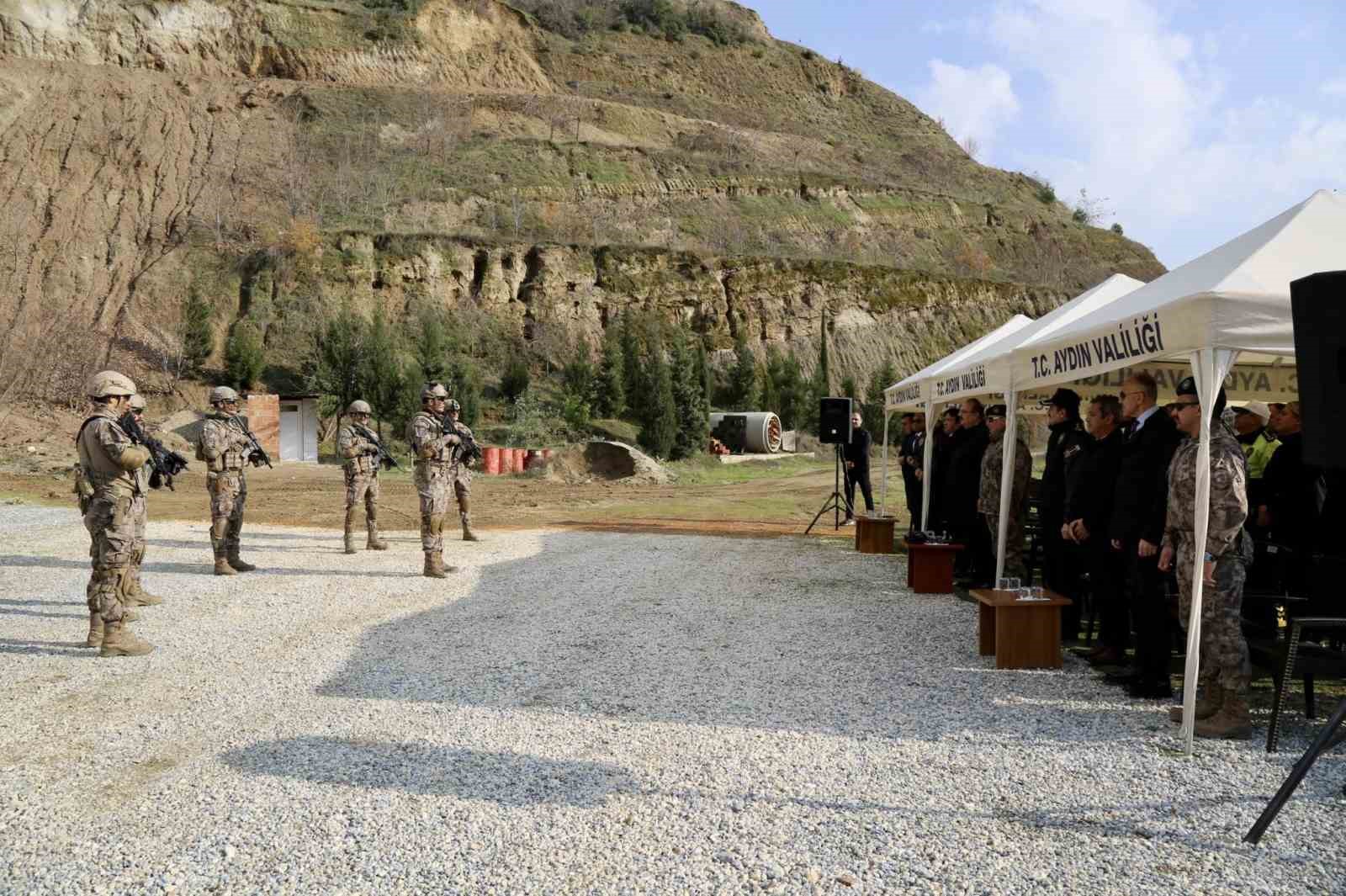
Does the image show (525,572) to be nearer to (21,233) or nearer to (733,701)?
(733,701)

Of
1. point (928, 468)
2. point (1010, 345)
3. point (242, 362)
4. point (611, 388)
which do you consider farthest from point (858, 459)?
point (242, 362)

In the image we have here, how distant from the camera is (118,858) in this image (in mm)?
3543

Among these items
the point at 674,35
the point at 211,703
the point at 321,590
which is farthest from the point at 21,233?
the point at 674,35

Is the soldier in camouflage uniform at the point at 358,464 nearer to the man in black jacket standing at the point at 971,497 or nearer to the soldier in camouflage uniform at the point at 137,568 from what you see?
the soldier in camouflage uniform at the point at 137,568

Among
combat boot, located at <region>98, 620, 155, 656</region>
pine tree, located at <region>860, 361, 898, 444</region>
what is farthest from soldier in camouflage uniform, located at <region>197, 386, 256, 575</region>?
pine tree, located at <region>860, 361, 898, 444</region>

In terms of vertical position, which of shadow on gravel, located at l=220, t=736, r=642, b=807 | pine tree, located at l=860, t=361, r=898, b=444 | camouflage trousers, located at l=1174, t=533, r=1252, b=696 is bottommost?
shadow on gravel, located at l=220, t=736, r=642, b=807

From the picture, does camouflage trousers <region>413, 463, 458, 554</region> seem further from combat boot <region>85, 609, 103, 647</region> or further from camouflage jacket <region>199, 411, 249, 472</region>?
combat boot <region>85, 609, 103, 647</region>

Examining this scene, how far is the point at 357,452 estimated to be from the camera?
11750 millimetres

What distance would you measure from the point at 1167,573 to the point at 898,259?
189ft

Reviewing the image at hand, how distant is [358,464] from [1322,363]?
10.7m

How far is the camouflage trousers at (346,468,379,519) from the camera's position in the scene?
38.9 feet

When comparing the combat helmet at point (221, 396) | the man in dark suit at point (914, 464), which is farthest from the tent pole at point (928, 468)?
the combat helmet at point (221, 396)

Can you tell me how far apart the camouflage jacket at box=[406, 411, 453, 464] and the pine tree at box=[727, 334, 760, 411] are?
3204 cm

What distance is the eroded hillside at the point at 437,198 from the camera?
4362cm
